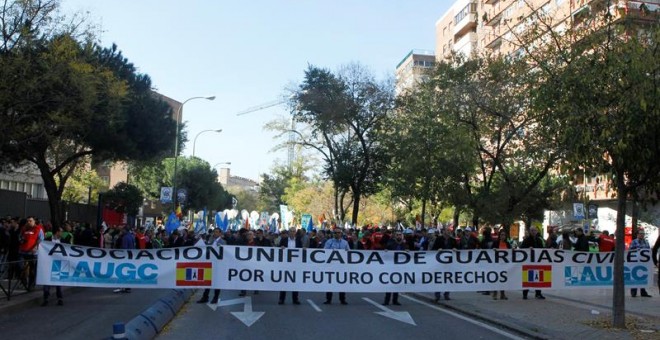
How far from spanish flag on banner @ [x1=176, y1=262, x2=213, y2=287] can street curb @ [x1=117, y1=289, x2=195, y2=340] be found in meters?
0.41

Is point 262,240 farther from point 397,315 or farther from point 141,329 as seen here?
point 141,329

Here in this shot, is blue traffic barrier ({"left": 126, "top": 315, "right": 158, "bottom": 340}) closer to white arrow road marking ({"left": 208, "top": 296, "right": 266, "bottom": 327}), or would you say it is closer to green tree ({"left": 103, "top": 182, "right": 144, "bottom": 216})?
white arrow road marking ({"left": 208, "top": 296, "right": 266, "bottom": 327})

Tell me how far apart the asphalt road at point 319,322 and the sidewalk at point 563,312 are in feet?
1.65

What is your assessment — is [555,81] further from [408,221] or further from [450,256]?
[408,221]

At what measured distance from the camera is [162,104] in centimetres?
3647

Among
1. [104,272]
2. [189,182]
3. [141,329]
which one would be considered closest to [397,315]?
[141,329]

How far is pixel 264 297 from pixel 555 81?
9203mm

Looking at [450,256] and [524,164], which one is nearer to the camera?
[450,256]

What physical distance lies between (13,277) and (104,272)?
7.65ft

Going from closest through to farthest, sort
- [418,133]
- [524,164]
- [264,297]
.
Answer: [264,297] < [524,164] < [418,133]

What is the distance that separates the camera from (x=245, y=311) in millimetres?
14648

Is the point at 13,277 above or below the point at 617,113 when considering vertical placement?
below

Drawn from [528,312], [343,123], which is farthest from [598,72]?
[343,123]

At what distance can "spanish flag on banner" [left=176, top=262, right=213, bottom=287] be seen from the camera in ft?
50.4
